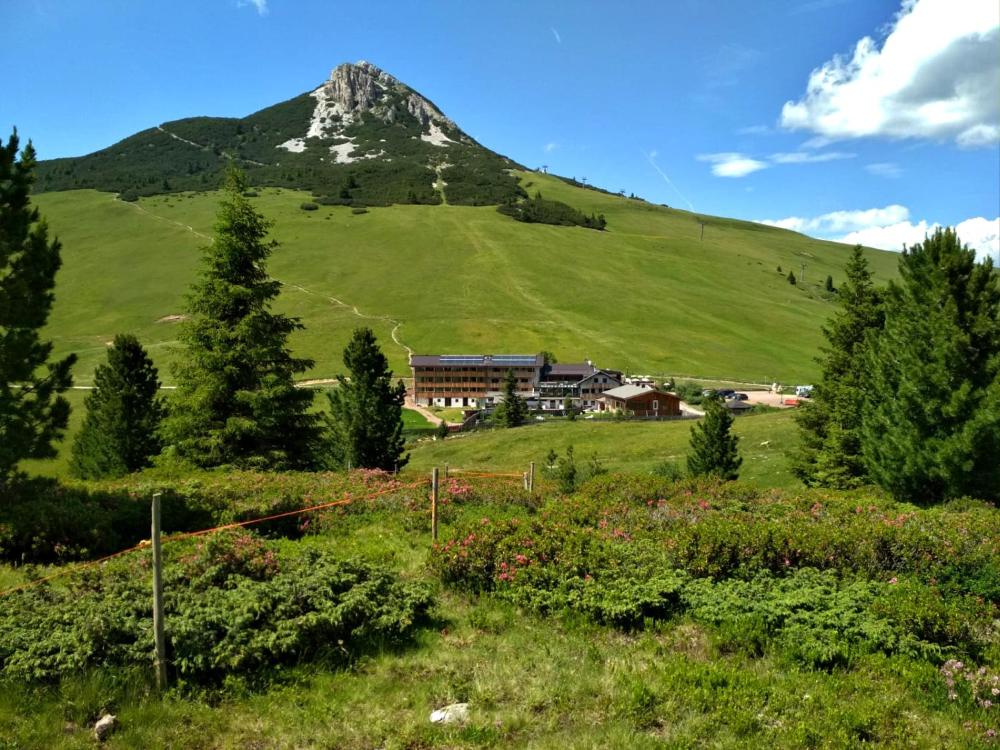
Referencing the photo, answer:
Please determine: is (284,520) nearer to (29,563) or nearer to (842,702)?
(29,563)

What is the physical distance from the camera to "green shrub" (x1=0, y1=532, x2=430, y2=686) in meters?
7.44

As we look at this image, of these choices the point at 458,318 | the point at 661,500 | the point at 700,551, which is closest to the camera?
the point at 700,551

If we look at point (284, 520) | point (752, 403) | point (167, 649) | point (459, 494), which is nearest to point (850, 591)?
point (167, 649)

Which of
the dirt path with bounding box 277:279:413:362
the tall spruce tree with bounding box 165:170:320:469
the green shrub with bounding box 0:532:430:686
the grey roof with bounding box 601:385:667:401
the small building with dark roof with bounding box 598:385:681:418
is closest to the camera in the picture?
the green shrub with bounding box 0:532:430:686

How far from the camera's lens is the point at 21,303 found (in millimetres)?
14125

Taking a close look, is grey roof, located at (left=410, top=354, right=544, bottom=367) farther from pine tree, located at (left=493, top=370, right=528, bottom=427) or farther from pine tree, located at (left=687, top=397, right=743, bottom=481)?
pine tree, located at (left=687, top=397, right=743, bottom=481)

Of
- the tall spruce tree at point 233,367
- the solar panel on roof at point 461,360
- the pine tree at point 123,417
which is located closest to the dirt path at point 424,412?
the solar panel on roof at point 461,360

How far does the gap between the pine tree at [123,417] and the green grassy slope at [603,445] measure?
77.0 ft

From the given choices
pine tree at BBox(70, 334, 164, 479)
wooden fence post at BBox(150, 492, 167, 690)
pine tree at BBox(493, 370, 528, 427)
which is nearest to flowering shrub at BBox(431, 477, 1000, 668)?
wooden fence post at BBox(150, 492, 167, 690)

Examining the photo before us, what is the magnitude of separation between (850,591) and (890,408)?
1975cm

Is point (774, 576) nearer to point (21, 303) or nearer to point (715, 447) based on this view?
point (21, 303)

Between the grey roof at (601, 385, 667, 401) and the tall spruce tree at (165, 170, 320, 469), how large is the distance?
3192 inches

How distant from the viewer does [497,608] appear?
34.3ft

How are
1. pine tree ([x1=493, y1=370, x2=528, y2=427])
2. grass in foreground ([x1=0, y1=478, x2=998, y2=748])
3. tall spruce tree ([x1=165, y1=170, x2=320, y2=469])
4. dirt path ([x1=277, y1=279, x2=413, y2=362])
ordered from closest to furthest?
grass in foreground ([x1=0, y1=478, x2=998, y2=748]) → tall spruce tree ([x1=165, y1=170, x2=320, y2=469]) → pine tree ([x1=493, y1=370, x2=528, y2=427]) → dirt path ([x1=277, y1=279, x2=413, y2=362])
